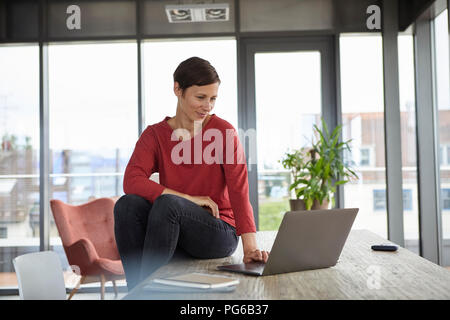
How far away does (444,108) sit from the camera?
3754 millimetres

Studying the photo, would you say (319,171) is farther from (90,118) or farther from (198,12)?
(90,118)

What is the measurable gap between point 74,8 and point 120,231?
3.27 meters

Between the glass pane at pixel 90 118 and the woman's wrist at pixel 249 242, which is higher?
the glass pane at pixel 90 118

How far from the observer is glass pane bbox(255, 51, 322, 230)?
432 cm

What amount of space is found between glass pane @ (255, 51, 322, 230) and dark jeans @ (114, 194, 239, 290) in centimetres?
255

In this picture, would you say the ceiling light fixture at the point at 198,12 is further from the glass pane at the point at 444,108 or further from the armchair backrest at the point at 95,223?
the glass pane at the point at 444,108

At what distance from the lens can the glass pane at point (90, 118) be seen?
4.34 m

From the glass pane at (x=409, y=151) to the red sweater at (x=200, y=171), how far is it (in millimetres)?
2767

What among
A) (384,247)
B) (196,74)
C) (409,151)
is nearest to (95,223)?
(196,74)

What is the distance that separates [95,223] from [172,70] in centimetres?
149

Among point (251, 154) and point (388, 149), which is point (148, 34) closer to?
point (251, 154)

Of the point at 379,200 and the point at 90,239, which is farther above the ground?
the point at 379,200

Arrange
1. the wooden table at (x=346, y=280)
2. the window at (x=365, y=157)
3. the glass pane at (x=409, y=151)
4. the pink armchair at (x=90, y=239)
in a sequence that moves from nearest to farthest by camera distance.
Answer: the wooden table at (x=346, y=280), the pink armchair at (x=90, y=239), the glass pane at (x=409, y=151), the window at (x=365, y=157)

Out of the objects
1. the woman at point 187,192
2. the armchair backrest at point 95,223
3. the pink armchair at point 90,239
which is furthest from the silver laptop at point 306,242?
the armchair backrest at point 95,223
